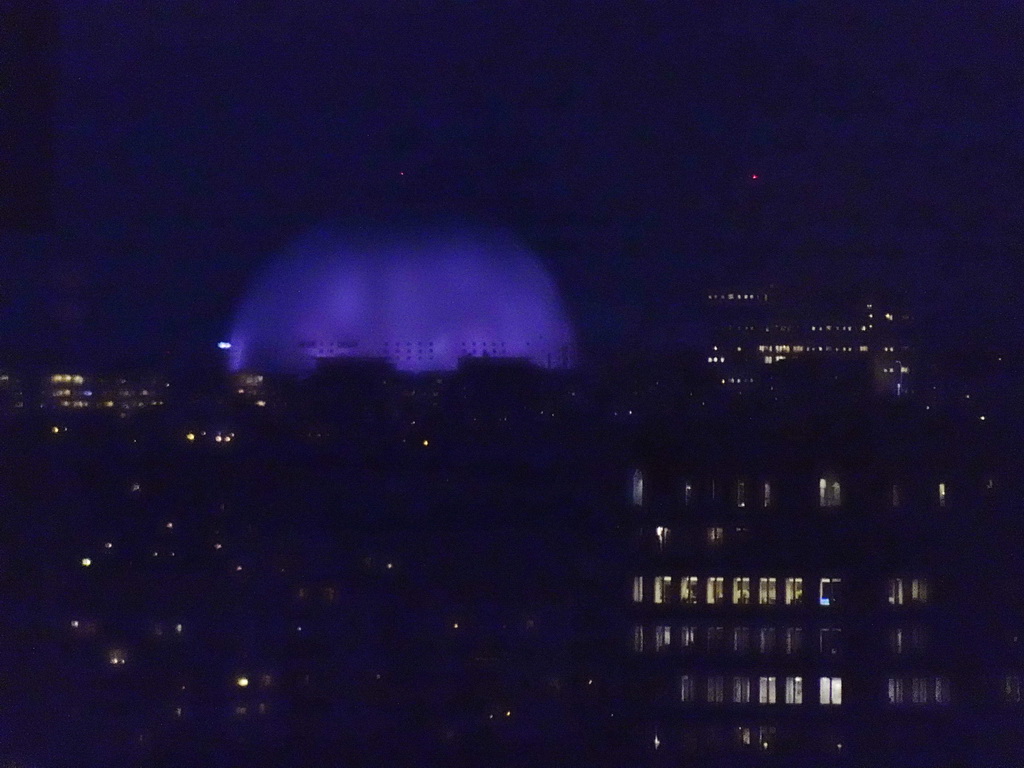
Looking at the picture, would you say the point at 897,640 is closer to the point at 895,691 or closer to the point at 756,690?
the point at 895,691

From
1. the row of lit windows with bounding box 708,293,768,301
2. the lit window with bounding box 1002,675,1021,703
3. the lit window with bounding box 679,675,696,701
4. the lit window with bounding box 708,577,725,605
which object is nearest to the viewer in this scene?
the lit window with bounding box 1002,675,1021,703

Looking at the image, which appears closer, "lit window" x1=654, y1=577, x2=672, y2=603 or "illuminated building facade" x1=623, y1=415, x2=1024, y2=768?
"illuminated building facade" x1=623, y1=415, x2=1024, y2=768

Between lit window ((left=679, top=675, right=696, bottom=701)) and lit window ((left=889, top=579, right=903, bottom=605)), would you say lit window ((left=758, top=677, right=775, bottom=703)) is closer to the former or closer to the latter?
lit window ((left=679, top=675, right=696, bottom=701))

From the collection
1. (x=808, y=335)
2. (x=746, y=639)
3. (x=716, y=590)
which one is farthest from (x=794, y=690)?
(x=808, y=335)

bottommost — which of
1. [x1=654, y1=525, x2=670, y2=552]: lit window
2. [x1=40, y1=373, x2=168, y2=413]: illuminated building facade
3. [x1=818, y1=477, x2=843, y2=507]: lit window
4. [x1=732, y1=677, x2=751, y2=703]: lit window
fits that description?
[x1=732, y1=677, x2=751, y2=703]: lit window

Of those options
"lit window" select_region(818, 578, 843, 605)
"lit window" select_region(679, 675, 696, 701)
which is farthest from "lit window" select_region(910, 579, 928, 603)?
"lit window" select_region(679, 675, 696, 701)

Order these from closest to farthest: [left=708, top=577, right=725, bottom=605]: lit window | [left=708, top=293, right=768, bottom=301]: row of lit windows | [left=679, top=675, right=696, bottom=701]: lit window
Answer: [left=679, top=675, right=696, bottom=701]: lit window < [left=708, top=577, right=725, bottom=605]: lit window < [left=708, top=293, right=768, bottom=301]: row of lit windows

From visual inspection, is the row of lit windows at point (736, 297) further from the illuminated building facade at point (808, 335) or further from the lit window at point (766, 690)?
the lit window at point (766, 690)

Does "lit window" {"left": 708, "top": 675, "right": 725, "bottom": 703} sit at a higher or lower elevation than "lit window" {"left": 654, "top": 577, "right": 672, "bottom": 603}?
lower

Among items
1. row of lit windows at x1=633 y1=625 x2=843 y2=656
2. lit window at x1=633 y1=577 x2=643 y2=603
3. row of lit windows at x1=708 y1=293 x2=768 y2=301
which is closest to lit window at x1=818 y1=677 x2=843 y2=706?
row of lit windows at x1=633 y1=625 x2=843 y2=656
